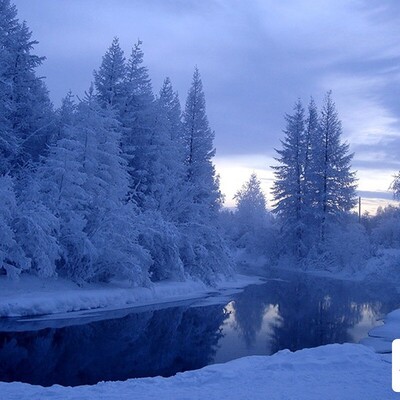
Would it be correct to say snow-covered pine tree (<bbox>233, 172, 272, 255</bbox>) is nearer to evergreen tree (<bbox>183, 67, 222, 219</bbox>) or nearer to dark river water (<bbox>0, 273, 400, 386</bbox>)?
evergreen tree (<bbox>183, 67, 222, 219</bbox>)

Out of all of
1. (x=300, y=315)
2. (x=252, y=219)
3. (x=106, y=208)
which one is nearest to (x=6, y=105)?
(x=106, y=208)

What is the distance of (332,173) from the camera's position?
52.2m

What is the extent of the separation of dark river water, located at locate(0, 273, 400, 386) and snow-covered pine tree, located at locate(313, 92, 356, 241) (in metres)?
24.3

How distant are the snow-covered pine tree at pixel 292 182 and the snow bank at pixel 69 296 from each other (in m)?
25.4

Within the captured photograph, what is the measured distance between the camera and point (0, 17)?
29531 mm

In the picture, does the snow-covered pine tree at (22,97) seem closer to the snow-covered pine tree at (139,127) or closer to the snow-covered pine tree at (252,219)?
the snow-covered pine tree at (139,127)

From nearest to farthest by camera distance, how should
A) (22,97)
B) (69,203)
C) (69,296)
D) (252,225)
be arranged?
(69,296)
(69,203)
(22,97)
(252,225)

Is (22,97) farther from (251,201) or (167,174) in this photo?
(251,201)

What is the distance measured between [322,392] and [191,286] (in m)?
22.0

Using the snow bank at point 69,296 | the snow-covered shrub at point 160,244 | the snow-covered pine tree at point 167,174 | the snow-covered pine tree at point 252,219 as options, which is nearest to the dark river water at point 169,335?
the snow bank at point 69,296

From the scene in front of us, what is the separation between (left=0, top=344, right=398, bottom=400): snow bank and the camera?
8.49 m

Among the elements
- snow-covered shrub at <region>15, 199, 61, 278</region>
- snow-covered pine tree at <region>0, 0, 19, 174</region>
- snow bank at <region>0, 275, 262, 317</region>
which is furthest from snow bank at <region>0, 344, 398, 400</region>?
snow-covered pine tree at <region>0, 0, 19, 174</region>

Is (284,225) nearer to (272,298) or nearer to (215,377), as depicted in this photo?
(272,298)

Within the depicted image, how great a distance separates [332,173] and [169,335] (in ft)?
125
